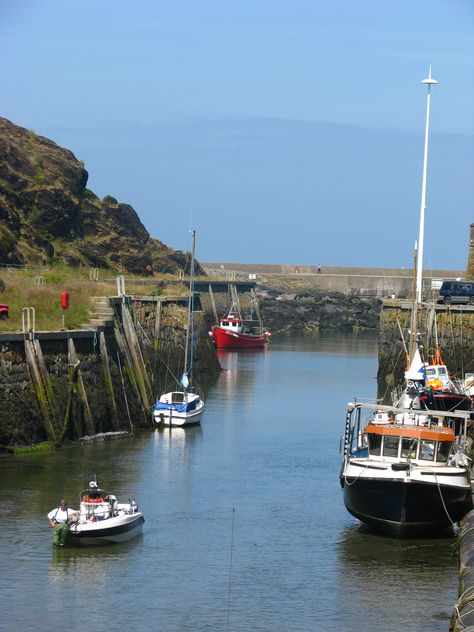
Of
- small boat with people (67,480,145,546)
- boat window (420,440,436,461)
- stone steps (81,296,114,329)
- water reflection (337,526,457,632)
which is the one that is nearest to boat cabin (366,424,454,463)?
boat window (420,440,436,461)

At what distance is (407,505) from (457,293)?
55253 mm

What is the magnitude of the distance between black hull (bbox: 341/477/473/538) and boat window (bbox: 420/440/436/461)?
152 centimetres

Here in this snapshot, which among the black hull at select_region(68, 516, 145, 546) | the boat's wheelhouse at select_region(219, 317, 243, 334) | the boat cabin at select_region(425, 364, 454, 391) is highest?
the boat cabin at select_region(425, 364, 454, 391)

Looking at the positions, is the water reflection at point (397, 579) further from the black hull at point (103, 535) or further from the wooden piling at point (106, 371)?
the wooden piling at point (106, 371)

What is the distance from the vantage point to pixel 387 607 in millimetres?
33250

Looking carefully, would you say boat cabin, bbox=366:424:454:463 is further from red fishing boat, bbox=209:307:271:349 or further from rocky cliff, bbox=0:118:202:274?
red fishing boat, bbox=209:307:271:349

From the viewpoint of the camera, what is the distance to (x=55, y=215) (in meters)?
101

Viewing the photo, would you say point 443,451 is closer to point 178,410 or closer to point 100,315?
point 100,315

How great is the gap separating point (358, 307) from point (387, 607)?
130 meters

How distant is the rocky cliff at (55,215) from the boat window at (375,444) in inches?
1990

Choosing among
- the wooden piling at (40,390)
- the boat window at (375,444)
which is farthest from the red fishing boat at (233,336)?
the boat window at (375,444)

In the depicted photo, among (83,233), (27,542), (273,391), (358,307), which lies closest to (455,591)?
(27,542)

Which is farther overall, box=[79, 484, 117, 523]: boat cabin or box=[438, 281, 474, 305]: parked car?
box=[438, 281, 474, 305]: parked car

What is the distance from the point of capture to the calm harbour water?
32312 mm
